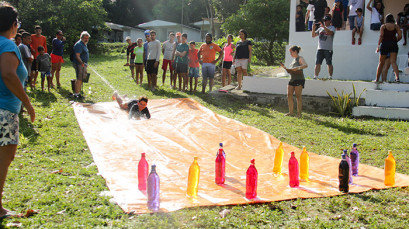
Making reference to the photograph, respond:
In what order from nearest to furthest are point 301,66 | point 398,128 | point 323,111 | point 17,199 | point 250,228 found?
point 250,228
point 17,199
point 398,128
point 301,66
point 323,111

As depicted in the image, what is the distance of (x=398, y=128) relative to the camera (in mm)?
8852

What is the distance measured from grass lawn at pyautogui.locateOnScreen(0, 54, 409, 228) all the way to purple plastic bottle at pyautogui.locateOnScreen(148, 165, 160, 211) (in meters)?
0.17

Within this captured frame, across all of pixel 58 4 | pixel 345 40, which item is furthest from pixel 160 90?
pixel 58 4

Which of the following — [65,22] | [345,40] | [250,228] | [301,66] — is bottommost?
[250,228]

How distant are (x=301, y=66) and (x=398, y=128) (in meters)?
2.69

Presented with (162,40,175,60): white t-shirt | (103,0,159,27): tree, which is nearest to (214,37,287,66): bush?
(162,40,175,60): white t-shirt

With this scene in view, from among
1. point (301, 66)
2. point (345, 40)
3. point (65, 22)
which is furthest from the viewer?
point (65, 22)

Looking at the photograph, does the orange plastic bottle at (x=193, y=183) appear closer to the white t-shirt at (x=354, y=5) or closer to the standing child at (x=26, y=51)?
the standing child at (x=26, y=51)

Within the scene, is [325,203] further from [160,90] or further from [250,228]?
[160,90]

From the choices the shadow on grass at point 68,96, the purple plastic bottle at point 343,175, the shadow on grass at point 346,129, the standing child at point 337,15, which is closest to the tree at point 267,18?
the standing child at point 337,15

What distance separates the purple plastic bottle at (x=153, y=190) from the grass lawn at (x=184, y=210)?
0.55 feet

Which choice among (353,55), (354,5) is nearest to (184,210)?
(353,55)

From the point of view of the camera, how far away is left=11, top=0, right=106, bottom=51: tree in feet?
104

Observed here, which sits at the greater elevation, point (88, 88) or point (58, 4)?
point (58, 4)
